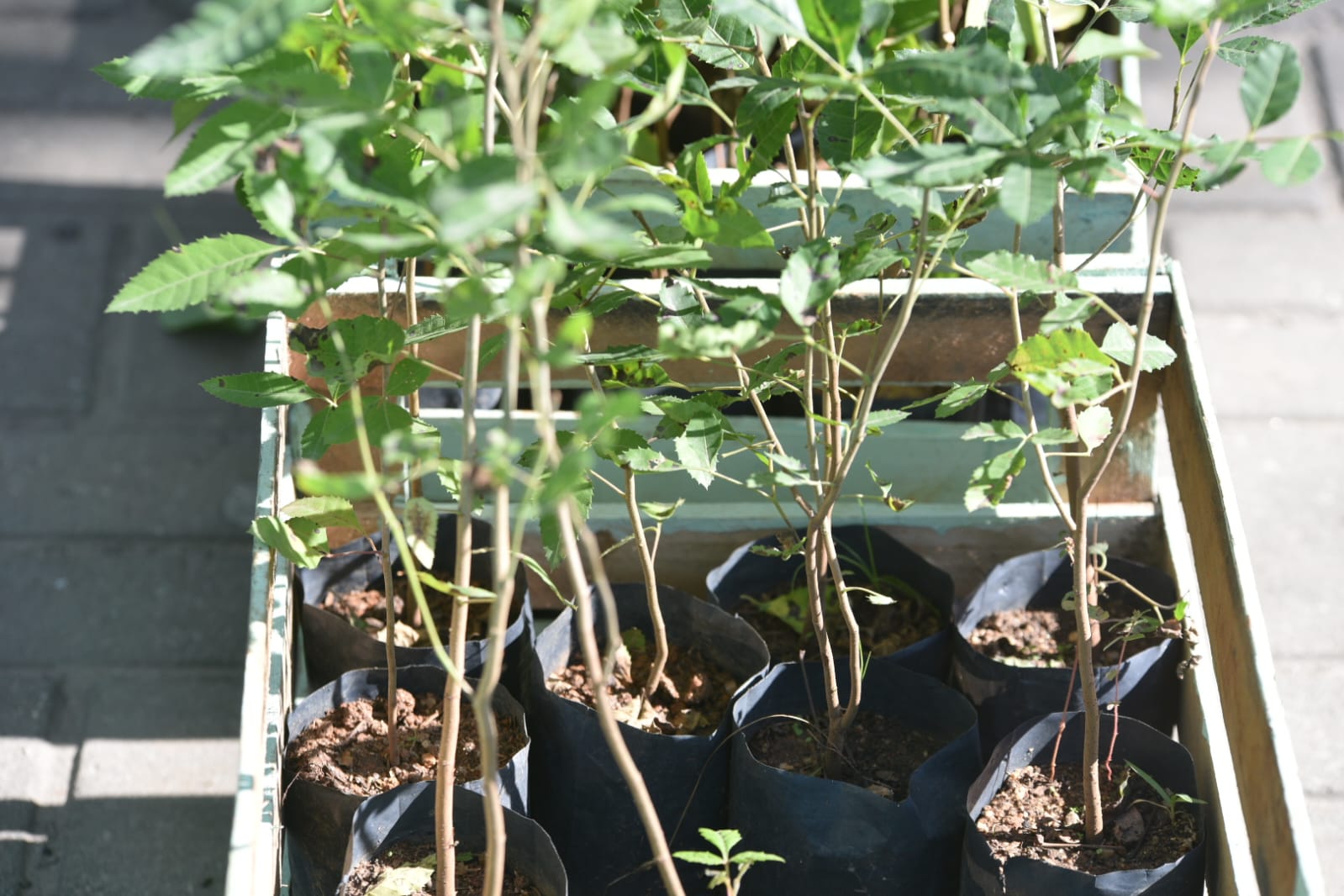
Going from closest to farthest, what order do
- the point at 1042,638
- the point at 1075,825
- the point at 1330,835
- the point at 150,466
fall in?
the point at 1075,825, the point at 1042,638, the point at 1330,835, the point at 150,466

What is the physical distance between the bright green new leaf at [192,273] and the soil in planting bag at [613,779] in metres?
0.59

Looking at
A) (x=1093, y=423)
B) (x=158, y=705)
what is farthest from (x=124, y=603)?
(x=1093, y=423)

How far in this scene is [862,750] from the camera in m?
1.30

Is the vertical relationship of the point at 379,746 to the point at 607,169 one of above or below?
below

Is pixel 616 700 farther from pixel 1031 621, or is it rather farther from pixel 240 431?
pixel 240 431

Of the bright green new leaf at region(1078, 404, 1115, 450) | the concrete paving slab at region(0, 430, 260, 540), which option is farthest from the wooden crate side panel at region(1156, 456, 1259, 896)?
the concrete paving slab at region(0, 430, 260, 540)

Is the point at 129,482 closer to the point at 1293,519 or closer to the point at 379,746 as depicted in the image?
the point at 379,746

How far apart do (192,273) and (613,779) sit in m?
0.67


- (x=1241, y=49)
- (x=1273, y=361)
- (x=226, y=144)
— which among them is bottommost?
(x=226, y=144)

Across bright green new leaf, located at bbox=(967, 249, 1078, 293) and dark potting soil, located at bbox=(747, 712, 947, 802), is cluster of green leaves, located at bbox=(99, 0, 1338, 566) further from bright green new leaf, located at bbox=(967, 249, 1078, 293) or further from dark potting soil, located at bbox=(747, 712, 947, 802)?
dark potting soil, located at bbox=(747, 712, 947, 802)

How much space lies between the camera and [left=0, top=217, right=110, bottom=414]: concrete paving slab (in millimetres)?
2580

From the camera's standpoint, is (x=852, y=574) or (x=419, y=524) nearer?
(x=419, y=524)

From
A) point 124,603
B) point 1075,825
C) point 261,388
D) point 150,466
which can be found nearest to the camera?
point 261,388

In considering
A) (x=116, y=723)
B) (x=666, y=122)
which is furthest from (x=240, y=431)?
(x=666, y=122)
